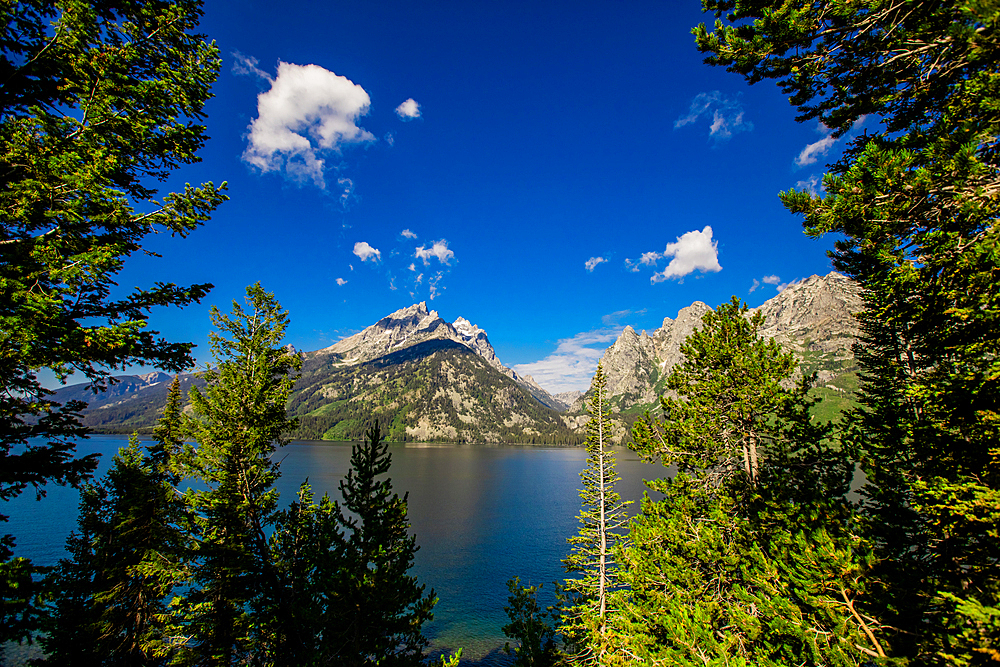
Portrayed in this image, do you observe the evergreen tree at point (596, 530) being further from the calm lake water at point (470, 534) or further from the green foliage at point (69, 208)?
the calm lake water at point (470, 534)

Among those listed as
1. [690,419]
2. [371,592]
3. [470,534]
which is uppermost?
[690,419]

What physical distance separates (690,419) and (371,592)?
12892 millimetres

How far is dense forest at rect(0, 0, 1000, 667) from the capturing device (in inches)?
190

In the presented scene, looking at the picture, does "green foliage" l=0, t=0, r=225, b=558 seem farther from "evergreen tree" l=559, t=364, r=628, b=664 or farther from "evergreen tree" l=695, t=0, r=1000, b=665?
"evergreen tree" l=559, t=364, r=628, b=664

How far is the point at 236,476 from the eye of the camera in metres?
12.9

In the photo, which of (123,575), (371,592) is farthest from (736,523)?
(123,575)

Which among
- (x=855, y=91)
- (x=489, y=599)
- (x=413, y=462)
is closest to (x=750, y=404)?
(x=855, y=91)

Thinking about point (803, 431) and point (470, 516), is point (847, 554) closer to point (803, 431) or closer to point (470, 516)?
point (803, 431)

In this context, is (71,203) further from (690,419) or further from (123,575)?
(690,419)

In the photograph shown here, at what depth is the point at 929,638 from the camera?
20.5ft

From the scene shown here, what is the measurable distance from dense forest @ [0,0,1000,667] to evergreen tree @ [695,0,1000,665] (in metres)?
0.04

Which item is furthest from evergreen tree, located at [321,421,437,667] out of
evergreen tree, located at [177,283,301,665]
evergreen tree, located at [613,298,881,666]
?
evergreen tree, located at [613,298,881,666]

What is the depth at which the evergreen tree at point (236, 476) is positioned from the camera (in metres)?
11.9

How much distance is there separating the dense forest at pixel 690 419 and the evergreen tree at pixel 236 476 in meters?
0.09
